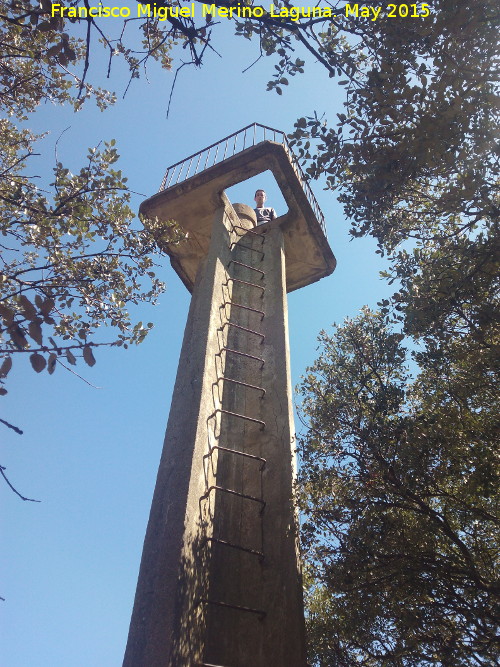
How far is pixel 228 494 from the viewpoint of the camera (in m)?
6.18

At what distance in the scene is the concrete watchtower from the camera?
452 cm

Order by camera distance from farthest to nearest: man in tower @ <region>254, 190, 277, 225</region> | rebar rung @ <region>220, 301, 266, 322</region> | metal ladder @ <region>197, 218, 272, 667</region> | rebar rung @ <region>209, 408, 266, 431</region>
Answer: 1. man in tower @ <region>254, 190, 277, 225</region>
2. rebar rung @ <region>220, 301, 266, 322</region>
3. rebar rung @ <region>209, 408, 266, 431</region>
4. metal ladder @ <region>197, 218, 272, 667</region>

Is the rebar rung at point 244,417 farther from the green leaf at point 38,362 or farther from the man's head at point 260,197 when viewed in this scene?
the man's head at point 260,197

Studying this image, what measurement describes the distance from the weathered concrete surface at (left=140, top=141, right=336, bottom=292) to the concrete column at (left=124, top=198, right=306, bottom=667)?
8.75 feet

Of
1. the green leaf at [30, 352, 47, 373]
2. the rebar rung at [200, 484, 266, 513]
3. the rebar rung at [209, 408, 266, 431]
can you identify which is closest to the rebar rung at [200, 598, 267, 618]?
the rebar rung at [200, 484, 266, 513]

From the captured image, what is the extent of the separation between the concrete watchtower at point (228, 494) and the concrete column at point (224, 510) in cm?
1

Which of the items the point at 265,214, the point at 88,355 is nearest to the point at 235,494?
the point at 88,355

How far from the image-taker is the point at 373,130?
6.15 m

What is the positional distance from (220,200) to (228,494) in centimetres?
615

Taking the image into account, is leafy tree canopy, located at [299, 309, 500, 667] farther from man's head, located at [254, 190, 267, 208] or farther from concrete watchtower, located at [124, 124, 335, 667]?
man's head, located at [254, 190, 267, 208]

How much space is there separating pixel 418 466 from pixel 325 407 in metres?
1.94


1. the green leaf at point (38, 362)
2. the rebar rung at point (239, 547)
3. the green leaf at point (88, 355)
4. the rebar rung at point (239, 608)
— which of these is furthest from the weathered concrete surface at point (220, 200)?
the green leaf at point (38, 362)

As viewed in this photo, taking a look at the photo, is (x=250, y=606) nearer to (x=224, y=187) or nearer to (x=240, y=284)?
(x=240, y=284)

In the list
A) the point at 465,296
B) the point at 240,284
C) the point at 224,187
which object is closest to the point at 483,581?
the point at 465,296
